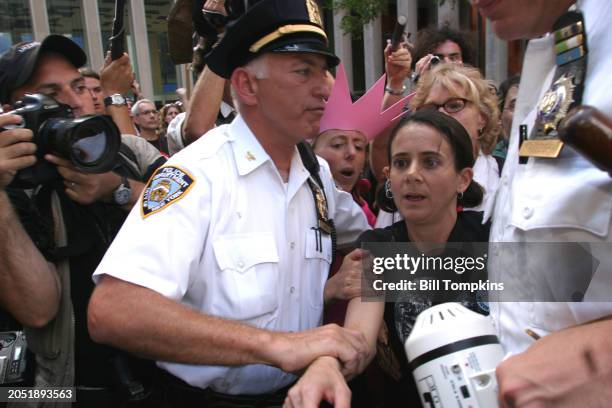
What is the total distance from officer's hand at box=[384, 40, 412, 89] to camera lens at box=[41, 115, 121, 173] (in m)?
1.76

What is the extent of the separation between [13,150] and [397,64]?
214cm

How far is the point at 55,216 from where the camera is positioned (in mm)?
1853

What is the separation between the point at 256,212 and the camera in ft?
5.58

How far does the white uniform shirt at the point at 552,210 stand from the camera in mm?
868

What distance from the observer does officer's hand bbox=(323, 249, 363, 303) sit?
1689 millimetres

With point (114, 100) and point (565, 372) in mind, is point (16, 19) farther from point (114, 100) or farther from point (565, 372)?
point (565, 372)

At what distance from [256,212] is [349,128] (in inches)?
49.5

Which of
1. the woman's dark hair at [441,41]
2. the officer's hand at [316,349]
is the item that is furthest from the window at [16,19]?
the officer's hand at [316,349]

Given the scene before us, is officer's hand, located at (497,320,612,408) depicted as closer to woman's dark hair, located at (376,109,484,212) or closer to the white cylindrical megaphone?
the white cylindrical megaphone

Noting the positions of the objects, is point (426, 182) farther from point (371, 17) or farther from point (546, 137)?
point (371, 17)

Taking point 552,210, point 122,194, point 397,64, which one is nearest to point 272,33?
point 122,194

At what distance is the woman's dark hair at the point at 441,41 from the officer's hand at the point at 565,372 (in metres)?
3.22

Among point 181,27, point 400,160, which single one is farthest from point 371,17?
point 400,160

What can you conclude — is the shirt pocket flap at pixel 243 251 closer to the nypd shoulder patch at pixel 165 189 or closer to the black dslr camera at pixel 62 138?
the nypd shoulder patch at pixel 165 189
